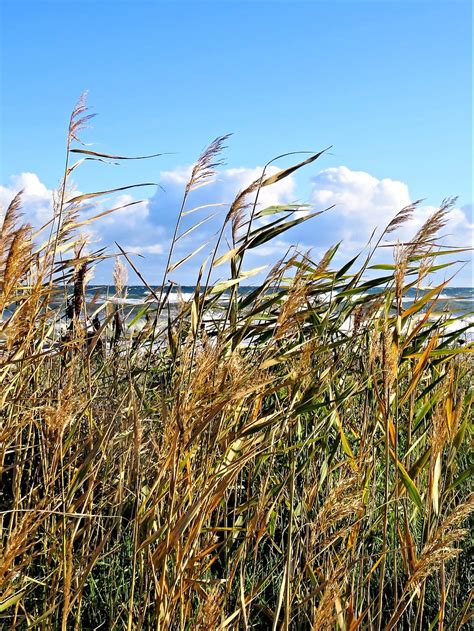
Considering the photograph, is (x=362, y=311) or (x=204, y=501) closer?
(x=204, y=501)

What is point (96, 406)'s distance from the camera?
231 cm

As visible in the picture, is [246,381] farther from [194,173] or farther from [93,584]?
[93,584]

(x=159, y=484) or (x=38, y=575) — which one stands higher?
(x=159, y=484)

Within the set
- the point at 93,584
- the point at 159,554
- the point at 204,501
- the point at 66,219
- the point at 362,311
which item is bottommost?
the point at 93,584

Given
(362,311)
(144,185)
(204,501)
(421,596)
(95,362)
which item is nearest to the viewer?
(204,501)

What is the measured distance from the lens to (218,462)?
60.6 inches

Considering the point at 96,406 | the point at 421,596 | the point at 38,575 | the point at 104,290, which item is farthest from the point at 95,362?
the point at 421,596

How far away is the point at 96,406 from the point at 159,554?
1041 mm

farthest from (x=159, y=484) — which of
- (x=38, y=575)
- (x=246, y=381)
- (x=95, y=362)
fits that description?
(x=95, y=362)

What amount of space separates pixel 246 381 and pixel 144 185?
2.98 feet

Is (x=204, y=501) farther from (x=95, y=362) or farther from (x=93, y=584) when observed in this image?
(x=95, y=362)

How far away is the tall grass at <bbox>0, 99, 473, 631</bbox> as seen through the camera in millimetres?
1350

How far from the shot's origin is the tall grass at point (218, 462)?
1.35m

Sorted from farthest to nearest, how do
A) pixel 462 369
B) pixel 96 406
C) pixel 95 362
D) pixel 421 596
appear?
1. pixel 95 362
2. pixel 462 369
3. pixel 96 406
4. pixel 421 596
